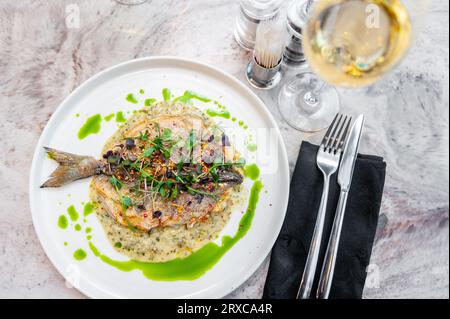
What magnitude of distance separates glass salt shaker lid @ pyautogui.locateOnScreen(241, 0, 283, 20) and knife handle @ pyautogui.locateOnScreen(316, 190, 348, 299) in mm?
1030

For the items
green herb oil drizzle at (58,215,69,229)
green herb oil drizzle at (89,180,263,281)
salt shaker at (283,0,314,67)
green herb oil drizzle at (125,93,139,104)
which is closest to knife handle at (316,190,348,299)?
green herb oil drizzle at (89,180,263,281)

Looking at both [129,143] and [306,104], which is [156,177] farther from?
[306,104]

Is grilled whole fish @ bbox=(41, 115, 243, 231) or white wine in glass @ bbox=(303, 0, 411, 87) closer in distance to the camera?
white wine in glass @ bbox=(303, 0, 411, 87)

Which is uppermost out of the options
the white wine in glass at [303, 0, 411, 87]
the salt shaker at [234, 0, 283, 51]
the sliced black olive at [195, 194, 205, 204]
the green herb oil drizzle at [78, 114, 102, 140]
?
the salt shaker at [234, 0, 283, 51]

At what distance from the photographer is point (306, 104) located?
230cm

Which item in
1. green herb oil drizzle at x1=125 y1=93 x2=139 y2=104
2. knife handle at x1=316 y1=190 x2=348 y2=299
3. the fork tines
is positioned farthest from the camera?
green herb oil drizzle at x1=125 y1=93 x2=139 y2=104

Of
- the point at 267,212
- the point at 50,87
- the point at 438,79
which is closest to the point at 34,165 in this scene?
the point at 50,87

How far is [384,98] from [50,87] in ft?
6.10

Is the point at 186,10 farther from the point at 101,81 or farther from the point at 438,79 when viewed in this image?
the point at 438,79

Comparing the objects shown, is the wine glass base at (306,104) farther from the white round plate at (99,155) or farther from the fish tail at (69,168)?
the fish tail at (69,168)

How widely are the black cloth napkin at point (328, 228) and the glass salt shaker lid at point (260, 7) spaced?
0.72 m

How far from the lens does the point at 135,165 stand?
2105 millimetres

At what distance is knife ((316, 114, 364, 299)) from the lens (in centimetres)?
207

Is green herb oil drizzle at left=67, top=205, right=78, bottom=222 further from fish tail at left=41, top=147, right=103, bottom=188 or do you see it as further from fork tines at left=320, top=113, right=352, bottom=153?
fork tines at left=320, top=113, right=352, bottom=153
